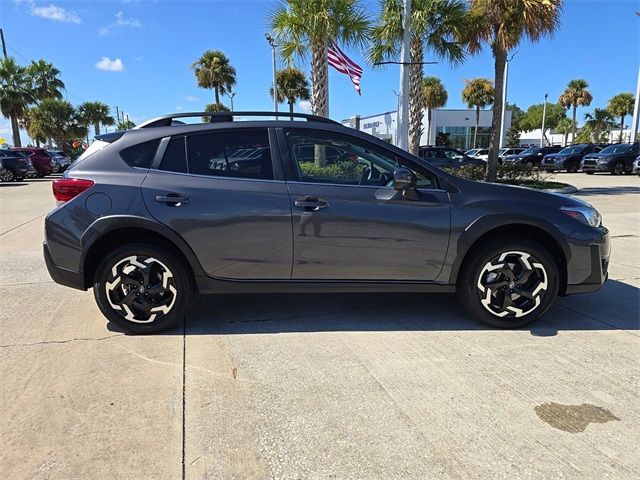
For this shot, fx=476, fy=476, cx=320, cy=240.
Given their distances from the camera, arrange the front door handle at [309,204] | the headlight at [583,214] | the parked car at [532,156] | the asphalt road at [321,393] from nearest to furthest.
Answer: the asphalt road at [321,393] → the front door handle at [309,204] → the headlight at [583,214] → the parked car at [532,156]

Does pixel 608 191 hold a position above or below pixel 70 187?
below

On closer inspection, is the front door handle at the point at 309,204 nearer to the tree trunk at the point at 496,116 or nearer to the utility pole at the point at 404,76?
the utility pole at the point at 404,76

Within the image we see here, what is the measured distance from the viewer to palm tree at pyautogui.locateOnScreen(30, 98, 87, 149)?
4638cm

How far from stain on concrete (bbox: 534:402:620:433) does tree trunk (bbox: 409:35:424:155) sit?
47.0 ft

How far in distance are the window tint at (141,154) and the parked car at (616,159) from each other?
26.4m

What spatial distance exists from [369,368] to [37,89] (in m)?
47.6

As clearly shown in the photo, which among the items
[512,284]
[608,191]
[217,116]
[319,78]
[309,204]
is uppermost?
[319,78]

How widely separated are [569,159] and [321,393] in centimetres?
3054

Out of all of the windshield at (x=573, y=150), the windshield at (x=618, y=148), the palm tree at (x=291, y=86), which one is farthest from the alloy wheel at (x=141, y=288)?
the palm tree at (x=291, y=86)

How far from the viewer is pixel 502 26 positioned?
14625 mm

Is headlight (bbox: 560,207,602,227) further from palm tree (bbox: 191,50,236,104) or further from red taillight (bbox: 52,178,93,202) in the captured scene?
palm tree (bbox: 191,50,236,104)

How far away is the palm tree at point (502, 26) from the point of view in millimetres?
14109

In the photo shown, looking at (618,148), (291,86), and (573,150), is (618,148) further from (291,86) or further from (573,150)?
(291,86)

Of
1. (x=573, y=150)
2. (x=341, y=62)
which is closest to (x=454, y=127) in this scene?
(x=573, y=150)
